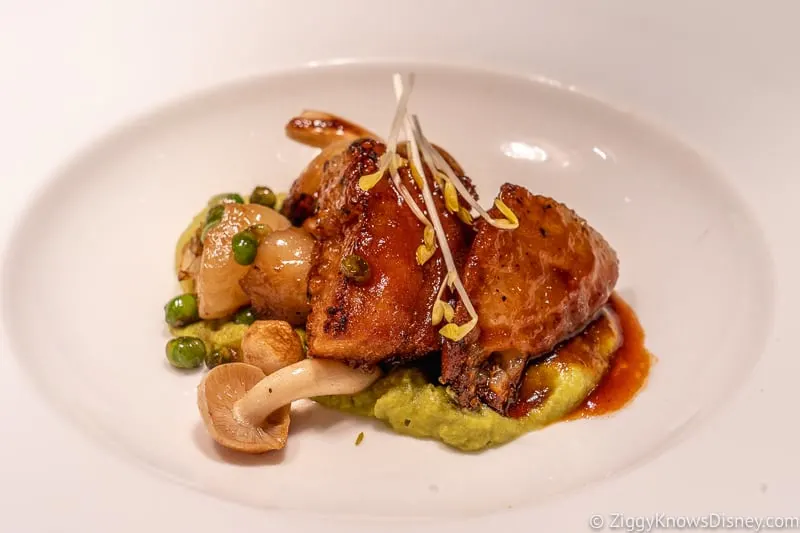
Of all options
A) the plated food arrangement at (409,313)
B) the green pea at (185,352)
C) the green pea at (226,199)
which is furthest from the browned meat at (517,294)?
the green pea at (226,199)

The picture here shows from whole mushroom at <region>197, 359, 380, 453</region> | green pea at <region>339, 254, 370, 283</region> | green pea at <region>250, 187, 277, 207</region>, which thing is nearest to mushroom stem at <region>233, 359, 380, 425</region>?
whole mushroom at <region>197, 359, 380, 453</region>

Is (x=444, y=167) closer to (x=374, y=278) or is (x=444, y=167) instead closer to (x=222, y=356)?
(x=374, y=278)

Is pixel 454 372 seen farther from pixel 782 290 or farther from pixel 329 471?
pixel 782 290

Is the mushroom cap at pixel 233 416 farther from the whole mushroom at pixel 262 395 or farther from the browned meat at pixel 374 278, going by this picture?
the browned meat at pixel 374 278

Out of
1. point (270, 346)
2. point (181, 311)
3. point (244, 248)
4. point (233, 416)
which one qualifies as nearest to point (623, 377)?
point (270, 346)

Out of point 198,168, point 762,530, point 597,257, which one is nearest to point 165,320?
point 198,168

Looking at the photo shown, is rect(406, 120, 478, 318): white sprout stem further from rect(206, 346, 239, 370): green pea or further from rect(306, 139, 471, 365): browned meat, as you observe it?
rect(206, 346, 239, 370): green pea
